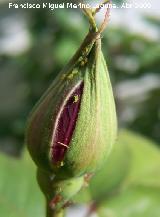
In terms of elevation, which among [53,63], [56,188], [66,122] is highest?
[66,122]

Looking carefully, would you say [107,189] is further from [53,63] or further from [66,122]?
[53,63]

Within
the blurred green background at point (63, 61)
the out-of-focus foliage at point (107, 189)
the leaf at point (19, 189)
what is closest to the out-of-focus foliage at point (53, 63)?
the blurred green background at point (63, 61)

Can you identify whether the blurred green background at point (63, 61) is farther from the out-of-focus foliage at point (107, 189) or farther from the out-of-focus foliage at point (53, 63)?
the out-of-focus foliage at point (107, 189)

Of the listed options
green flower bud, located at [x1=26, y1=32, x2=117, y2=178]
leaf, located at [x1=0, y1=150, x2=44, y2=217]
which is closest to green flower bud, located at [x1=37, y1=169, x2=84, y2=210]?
green flower bud, located at [x1=26, y1=32, x2=117, y2=178]

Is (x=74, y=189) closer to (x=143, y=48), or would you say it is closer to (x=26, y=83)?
(x=143, y=48)

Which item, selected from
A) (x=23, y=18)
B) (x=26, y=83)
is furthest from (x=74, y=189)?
(x=23, y=18)

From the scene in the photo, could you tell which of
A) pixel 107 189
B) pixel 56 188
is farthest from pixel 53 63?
pixel 56 188
